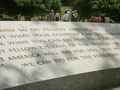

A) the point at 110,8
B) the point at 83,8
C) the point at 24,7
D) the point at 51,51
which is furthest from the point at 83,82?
the point at 83,8

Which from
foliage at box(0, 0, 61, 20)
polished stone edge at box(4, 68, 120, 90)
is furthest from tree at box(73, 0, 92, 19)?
polished stone edge at box(4, 68, 120, 90)

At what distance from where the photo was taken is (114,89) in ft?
13.7

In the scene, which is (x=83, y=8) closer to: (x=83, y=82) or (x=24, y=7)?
(x=24, y=7)

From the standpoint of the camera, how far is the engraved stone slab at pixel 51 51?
346cm

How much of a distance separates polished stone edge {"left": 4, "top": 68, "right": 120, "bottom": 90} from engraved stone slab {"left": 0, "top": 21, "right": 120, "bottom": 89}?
67 mm

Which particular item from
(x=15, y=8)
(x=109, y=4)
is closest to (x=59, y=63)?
(x=109, y=4)

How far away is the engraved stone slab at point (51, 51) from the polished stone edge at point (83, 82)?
0.22 feet

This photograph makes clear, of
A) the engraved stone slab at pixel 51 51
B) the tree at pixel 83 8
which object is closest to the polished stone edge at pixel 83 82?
the engraved stone slab at pixel 51 51

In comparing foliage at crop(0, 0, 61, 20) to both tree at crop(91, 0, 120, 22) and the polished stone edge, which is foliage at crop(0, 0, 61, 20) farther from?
the polished stone edge

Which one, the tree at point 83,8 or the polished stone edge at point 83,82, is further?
the tree at point 83,8

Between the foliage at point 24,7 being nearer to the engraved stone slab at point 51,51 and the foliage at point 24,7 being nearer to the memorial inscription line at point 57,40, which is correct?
the engraved stone slab at point 51,51

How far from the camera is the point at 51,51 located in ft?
13.1

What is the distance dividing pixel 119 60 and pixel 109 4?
33.7ft

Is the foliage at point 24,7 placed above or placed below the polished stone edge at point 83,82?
above
